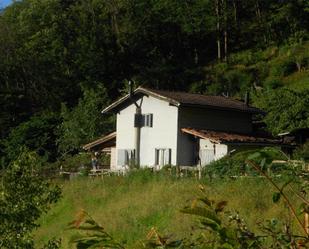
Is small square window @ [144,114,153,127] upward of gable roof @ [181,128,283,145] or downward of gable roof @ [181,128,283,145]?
upward

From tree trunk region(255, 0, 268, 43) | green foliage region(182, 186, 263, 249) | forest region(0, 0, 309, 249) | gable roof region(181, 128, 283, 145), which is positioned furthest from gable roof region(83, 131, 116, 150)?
green foliage region(182, 186, 263, 249)

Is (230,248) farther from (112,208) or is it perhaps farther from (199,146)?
(199,146)

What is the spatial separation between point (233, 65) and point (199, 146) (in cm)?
2889

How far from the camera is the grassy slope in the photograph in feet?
60.7

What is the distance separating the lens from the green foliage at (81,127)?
48.8 metres

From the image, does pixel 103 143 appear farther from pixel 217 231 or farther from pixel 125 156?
pixel 217 231

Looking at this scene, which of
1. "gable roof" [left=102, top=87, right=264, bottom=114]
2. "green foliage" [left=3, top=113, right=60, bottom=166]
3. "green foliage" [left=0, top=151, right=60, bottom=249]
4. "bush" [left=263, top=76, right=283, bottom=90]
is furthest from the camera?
"bush" [left=263, top=76, right=283, bottom=90]

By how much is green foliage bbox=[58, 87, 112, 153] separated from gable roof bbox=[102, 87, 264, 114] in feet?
34.9

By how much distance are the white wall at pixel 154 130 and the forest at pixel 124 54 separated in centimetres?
1271

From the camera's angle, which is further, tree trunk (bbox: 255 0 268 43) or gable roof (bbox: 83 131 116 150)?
tree trunk (bbox: 255 0 268 43)

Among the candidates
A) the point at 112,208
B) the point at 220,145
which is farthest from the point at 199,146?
the point at 112,208

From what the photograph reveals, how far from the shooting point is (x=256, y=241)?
1.84m

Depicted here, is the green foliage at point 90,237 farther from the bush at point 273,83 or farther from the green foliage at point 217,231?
the bush at point 273,83

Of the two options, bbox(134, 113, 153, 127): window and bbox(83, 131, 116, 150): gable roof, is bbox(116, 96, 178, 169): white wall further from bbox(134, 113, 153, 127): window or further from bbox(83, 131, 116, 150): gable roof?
bbox(83, 131, 116, 150): gable roof
